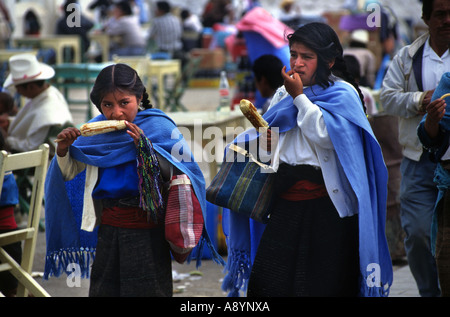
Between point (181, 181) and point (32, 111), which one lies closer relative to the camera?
point (181, 181)

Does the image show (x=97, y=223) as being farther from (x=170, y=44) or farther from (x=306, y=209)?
(x=170, y=44)

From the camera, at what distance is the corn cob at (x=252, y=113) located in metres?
3.56

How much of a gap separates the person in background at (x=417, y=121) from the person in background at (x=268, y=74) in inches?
54.1

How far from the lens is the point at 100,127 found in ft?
11.3

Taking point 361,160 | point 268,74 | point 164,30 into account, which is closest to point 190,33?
point 164,30

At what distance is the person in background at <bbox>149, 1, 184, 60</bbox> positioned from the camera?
1498 centimetres

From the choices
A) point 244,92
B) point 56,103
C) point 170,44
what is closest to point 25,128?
point 56,103

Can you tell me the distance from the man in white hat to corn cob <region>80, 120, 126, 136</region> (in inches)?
131

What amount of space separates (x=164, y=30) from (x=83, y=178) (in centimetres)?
1159

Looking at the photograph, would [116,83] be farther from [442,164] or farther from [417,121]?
[417,121]

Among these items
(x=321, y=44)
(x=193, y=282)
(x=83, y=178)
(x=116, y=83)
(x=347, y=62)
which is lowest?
(x=193, y=282)

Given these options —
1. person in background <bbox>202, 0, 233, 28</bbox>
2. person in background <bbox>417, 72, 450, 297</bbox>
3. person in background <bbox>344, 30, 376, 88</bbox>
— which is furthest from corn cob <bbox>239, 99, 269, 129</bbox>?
person in background <bbox>202, 0, 233, 28</bbox>

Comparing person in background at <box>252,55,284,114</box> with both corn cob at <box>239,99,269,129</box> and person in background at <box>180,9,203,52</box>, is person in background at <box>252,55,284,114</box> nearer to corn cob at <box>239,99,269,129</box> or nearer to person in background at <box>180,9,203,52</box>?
corn cob at <box>239,99,269,129</box>
